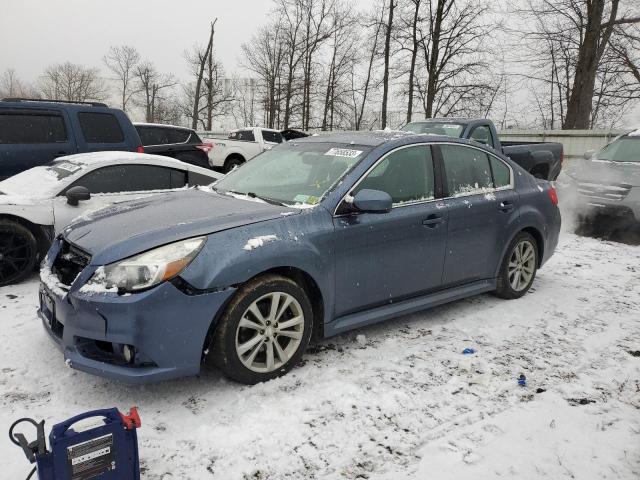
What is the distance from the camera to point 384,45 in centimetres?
2781

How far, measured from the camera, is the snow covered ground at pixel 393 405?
2.57 m

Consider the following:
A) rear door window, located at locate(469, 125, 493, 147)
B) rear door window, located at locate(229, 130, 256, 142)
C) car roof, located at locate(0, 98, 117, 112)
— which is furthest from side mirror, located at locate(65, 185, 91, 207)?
rear door window, located at locate(229, 130, 256, 142)

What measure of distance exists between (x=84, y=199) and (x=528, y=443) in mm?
4620

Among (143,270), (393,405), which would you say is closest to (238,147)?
(143,270)

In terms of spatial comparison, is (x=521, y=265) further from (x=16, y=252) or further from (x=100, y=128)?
(x=100, y=128)

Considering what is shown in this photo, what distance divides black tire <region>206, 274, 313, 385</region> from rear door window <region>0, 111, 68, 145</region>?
211 inches

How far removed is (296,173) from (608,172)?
7375 mm

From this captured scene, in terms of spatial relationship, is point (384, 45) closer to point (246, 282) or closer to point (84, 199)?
point (84, 199)

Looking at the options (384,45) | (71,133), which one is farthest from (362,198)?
(384,45)

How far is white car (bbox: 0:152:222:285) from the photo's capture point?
16.8 ft

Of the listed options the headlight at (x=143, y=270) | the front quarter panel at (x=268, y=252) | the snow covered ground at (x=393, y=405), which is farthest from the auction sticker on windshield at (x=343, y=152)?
the headlight at (x=143, y=270)

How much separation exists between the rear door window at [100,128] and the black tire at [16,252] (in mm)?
2531

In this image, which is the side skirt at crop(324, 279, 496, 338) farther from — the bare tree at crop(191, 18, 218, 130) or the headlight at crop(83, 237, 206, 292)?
the bare tree at crop(191, 18, 218, 130)

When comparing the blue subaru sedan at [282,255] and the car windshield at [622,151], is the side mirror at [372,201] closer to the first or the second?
the blue subaru sedan at [282,255]
